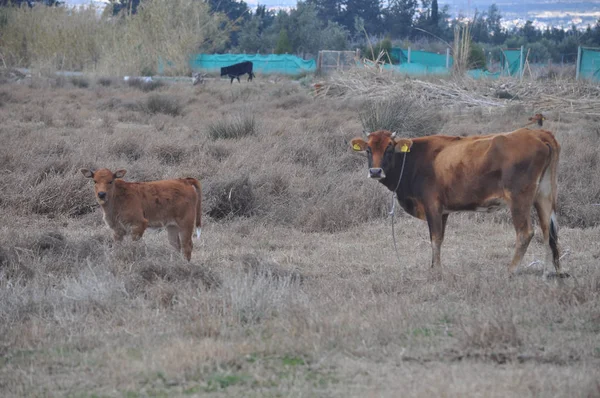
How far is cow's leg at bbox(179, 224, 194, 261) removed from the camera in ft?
29.1

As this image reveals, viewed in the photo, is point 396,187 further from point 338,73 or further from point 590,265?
point 338,73

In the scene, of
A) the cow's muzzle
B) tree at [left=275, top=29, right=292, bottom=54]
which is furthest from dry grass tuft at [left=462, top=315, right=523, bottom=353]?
tree at [left=275, top=29, right=292, bottom=54]

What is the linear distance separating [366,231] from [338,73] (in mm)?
21251

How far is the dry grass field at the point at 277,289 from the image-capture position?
5.11 m

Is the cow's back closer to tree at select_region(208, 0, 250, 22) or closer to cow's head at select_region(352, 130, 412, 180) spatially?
cow's head at select_region(352, 130, 412, 180)

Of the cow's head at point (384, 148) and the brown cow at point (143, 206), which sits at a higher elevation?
the cow's head at point (384, 148)

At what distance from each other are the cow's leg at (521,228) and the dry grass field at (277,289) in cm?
24

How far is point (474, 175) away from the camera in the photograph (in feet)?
27.3

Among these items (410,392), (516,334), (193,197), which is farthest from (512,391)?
(193,197)

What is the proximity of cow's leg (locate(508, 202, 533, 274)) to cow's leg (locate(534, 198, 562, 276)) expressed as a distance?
164mm

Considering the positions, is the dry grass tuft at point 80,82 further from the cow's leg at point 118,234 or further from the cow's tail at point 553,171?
the cow's tail at point 553,171

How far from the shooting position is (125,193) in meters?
8.97

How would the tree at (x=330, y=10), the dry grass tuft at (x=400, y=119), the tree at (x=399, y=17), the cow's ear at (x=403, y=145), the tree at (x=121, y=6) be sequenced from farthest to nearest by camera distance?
1. the tree at (x=330, y=10)
2. the tree at (x=399, y=17)
3. the tree at (x=121, y=6)
4. the dry grass tuft at (x=400, y=119)
5. the cow's ear at (x=403, y=145)

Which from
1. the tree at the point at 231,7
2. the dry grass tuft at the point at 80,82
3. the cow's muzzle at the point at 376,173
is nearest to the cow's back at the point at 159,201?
the cow's muzzle at the point at 376,173
